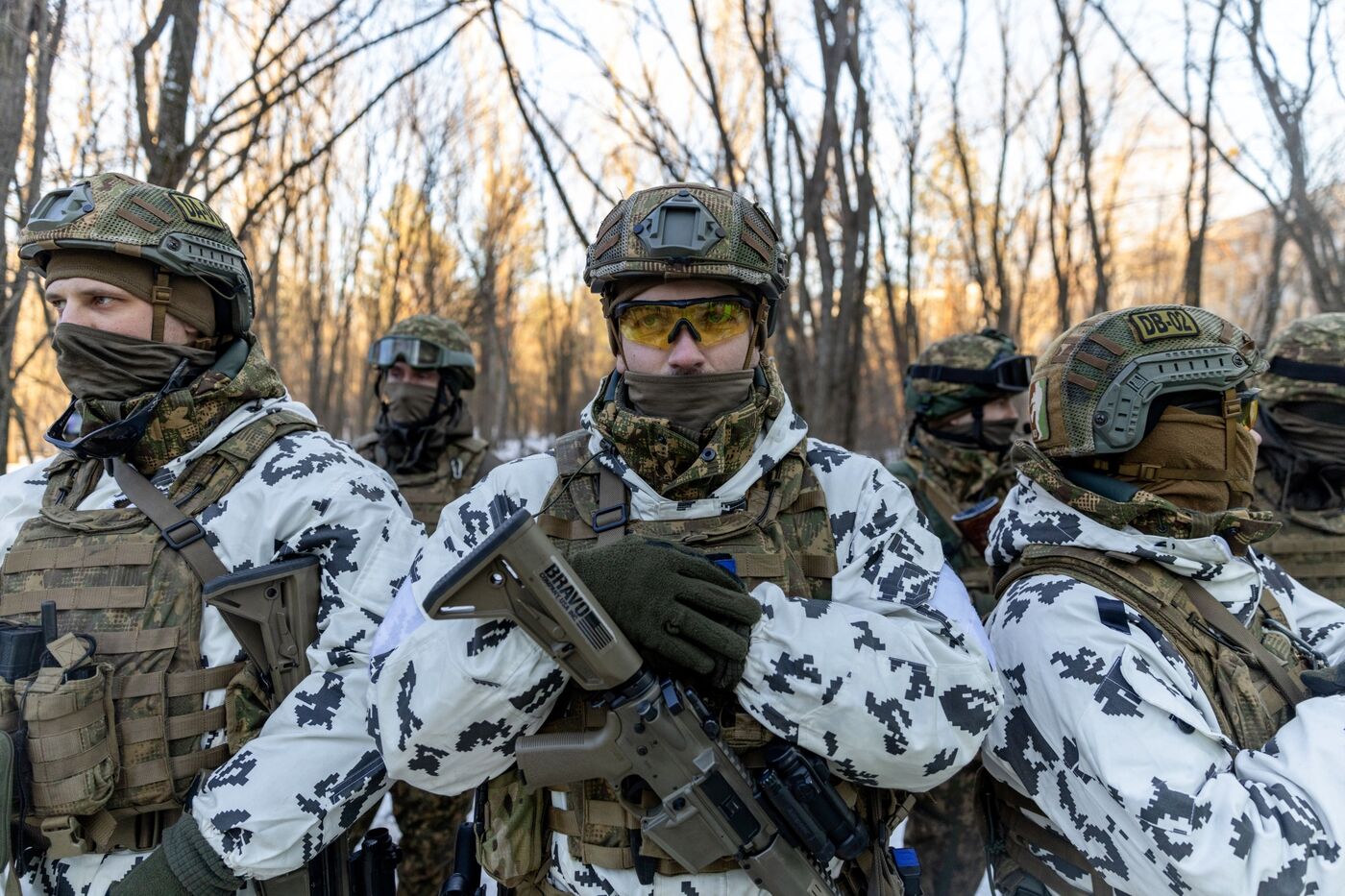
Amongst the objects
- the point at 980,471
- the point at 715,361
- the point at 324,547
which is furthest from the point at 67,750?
the point at 980,471

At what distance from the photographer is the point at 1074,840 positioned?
1741 mm

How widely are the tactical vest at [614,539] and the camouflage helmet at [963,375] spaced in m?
2.49

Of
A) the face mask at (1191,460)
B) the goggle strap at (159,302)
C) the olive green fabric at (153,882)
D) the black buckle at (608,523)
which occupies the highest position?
the goggle strap at (159,302)

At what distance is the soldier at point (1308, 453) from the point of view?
11.1 feet

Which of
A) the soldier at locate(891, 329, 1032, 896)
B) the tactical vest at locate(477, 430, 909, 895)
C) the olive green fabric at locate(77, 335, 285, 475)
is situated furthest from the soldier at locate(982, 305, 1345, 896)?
the olive green fabric at locate(77, 335, 285, 475)

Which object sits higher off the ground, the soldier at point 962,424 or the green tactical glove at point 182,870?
the soldier at point 962,424

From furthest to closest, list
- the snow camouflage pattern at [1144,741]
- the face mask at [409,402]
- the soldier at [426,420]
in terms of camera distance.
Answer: the face mask at [409,402], the soldier at [426,420], the snow camouflage pattern at [1144,741]

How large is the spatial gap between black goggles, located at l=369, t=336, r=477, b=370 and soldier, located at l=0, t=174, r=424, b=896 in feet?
8.97

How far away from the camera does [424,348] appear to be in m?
5.04

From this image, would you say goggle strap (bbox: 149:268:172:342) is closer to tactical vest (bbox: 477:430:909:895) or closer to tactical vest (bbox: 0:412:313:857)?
tactical vest (bbox: 0:412:313:857)

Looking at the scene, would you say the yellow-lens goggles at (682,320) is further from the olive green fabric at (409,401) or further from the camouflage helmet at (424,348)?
the olive green fabric at (409,401)

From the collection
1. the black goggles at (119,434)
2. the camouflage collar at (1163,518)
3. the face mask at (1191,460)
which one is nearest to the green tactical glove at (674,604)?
the camouflage collar at (1163,518)

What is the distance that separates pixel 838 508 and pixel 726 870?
80 centimetres

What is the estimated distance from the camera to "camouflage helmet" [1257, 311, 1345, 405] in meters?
3.34
